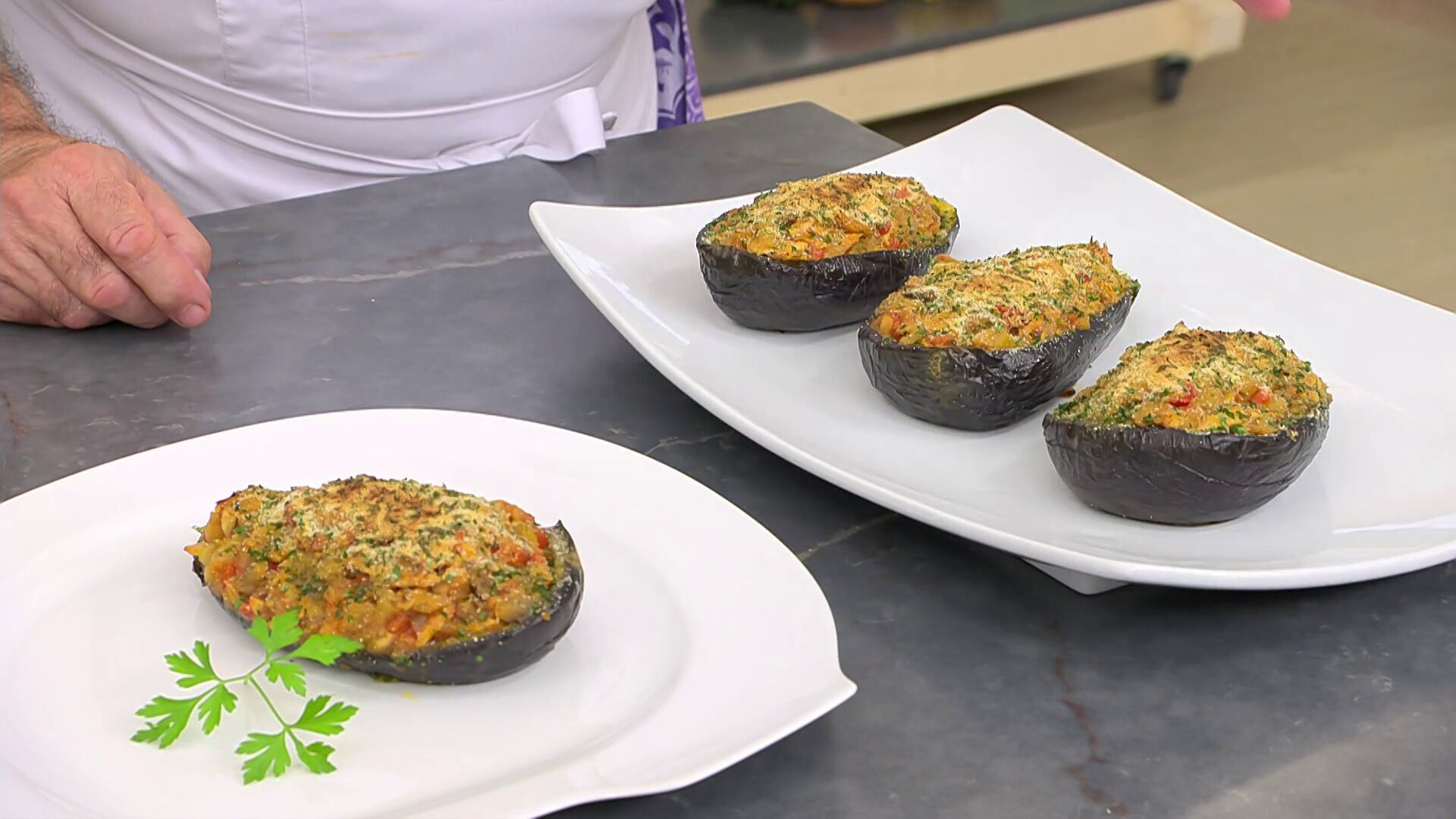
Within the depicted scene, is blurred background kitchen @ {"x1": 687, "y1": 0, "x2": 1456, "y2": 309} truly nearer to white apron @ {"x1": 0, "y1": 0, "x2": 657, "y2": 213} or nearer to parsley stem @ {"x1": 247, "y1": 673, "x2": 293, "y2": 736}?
white apron @ {"x1": 0, "y1": 0, "x2": 657, "y2": 213}

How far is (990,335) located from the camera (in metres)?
1.08

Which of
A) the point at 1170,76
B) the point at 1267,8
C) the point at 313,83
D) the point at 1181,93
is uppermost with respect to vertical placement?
the point at 1267,8

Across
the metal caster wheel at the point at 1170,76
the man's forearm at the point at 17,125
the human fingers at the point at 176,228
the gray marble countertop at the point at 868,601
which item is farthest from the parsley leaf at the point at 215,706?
the metal caster wheel at the point at 1170,76

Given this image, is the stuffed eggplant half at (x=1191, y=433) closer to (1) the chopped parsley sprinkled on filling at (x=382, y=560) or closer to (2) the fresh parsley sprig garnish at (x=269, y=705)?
(1) the chopped parsley sprinkled on filling at (x=382, y=560)

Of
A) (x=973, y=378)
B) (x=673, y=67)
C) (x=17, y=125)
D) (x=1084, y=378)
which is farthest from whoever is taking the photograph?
(x=673, y=67)

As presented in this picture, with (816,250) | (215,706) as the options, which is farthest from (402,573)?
(816,250)

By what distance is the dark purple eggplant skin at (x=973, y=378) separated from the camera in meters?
1.04

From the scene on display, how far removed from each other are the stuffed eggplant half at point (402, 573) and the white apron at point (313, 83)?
34.9 inches

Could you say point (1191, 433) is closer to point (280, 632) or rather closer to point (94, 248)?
point (280, 632)

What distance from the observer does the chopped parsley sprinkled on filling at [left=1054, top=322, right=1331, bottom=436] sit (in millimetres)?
938

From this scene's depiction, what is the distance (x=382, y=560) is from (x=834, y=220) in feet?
1.91

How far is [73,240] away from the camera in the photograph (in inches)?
51.0

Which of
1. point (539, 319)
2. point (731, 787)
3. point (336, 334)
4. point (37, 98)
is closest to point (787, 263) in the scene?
point (539, 319)

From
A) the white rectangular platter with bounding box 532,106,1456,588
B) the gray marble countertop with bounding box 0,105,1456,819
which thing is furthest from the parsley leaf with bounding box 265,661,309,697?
the white rectangular platter with bounding box 532,106,1456,588
